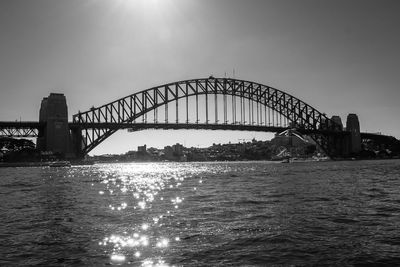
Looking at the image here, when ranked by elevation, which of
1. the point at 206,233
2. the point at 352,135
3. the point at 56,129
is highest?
the point at 56,129

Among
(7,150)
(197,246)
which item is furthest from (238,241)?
(7,150)

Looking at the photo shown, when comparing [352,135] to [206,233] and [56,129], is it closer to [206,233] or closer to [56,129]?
[56,129]

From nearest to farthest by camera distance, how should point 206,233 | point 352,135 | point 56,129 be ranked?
point 206,233, point 56,129, point 352,135

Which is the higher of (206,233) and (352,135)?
(352,135)

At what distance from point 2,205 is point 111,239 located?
523 inches

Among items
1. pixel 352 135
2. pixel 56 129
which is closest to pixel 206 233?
pixel 56 129

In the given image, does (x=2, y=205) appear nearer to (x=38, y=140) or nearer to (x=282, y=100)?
(x=38, y=140)

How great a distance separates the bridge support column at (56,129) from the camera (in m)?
122

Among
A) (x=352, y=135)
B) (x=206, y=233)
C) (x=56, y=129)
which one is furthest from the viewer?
(x=352, y=135)

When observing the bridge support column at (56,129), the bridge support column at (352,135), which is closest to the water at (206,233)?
the bridge support column at (56,129)

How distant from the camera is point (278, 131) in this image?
16288 centimetres

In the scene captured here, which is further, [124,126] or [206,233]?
[124,126]

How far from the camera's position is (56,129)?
12331cm

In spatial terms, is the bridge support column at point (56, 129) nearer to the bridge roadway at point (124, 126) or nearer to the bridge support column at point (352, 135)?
the bridge roadway at point (124, 126)
